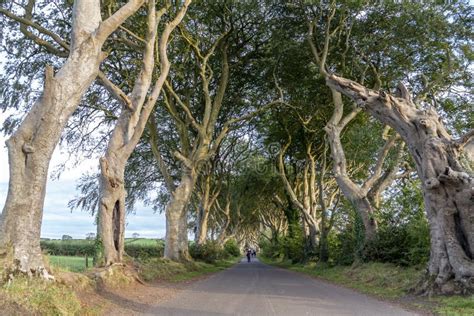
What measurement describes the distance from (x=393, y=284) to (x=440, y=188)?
410cm

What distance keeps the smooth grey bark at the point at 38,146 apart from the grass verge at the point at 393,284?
8.68 meters

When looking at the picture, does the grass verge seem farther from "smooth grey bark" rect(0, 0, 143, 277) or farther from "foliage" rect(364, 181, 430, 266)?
"smooth grey bark" rect(0, 0, 143, 277)

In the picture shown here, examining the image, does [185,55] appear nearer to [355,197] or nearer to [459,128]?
[355,197]

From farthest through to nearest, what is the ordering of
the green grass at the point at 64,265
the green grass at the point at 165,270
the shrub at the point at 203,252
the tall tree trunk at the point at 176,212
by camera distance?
the shrub at the point at 203,252 < the tall tree trunk at the point at 176,212 < the green grass at the point at 165,270 < the green grass at the point at 64,265

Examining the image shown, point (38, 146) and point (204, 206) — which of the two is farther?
point (204, 206)

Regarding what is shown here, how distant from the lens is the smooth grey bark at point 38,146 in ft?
29.8

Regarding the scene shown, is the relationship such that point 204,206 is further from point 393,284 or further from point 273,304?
point 273,304

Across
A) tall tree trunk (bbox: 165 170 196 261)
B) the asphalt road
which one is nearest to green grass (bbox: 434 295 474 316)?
the asphalt road

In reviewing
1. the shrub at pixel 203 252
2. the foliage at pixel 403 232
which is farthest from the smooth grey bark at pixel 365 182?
the shrub at pixel 203 252

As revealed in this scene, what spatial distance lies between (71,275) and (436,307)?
8.57 metres

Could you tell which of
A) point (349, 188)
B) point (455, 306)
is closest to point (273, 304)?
point (455, 306)

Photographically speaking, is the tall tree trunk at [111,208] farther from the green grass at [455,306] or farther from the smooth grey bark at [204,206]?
the smooth grey bark at [204,206]

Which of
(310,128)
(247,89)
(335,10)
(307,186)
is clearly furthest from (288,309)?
(307,186)

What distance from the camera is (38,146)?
375 inches
